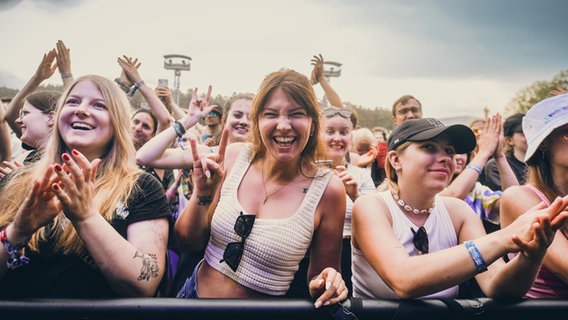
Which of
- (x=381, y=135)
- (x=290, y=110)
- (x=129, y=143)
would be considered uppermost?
(x=290, y=110)

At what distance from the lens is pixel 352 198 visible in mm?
2545

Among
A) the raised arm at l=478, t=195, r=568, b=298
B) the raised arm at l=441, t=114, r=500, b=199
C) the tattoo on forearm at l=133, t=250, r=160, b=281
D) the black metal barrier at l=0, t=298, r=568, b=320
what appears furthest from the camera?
the raised arm at l=441, t=114, r=500, b=199

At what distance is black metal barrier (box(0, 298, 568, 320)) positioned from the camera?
1178 mm

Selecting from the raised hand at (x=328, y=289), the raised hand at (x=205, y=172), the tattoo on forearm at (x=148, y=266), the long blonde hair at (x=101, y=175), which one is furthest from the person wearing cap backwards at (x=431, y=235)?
the long blonde hair at (x=101, y=175)

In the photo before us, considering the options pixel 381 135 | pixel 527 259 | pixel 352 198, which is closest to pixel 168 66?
pixel 381 135

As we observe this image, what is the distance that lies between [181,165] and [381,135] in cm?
656

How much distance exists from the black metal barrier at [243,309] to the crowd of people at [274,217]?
0.07m

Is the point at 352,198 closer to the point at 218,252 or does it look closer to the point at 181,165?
the point at 218,252

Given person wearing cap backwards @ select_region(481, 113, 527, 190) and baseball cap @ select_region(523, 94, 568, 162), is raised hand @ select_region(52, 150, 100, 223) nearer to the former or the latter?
baseball cap @ select_region(523, 94, 568, 162)

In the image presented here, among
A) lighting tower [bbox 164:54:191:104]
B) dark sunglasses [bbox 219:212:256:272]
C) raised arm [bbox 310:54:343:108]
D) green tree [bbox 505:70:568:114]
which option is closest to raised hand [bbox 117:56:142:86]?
raised arm [bbox 310:54:343:108]

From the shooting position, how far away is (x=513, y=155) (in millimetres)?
3648

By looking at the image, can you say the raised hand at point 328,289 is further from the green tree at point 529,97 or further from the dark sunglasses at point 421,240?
the green tree at point 529,97

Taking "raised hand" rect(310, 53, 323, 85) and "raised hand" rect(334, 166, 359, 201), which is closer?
"raised hand" rect(334, 166, 359, 201)

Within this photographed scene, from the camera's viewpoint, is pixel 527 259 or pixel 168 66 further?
pixel 168 66
